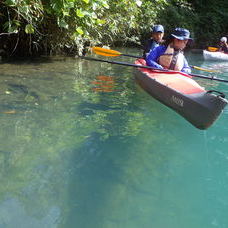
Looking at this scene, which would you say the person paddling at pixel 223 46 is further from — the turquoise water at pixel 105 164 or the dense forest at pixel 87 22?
the turquoise water at pixel 105 164

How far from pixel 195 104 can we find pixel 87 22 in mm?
4129

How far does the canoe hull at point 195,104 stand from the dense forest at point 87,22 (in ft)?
9.32

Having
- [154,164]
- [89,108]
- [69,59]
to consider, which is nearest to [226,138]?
[154,164]

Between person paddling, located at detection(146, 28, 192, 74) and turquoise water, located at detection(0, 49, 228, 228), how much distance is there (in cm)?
75

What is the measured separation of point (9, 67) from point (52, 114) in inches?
138

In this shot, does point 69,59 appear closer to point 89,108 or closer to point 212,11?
point 89,108

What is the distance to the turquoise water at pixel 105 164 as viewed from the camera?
7.41 ft

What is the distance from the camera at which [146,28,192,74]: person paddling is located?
4871mm

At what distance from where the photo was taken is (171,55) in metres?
5.02

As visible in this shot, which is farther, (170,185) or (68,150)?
(68,150)

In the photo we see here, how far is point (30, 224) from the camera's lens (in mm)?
2107

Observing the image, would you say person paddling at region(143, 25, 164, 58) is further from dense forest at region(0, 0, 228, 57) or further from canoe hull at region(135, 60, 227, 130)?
canoe hull at region(135, 60, 227, 130)

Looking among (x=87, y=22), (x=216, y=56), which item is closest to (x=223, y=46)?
(x=216, y=56)

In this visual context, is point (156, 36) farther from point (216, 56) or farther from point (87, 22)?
point (216, 56)
